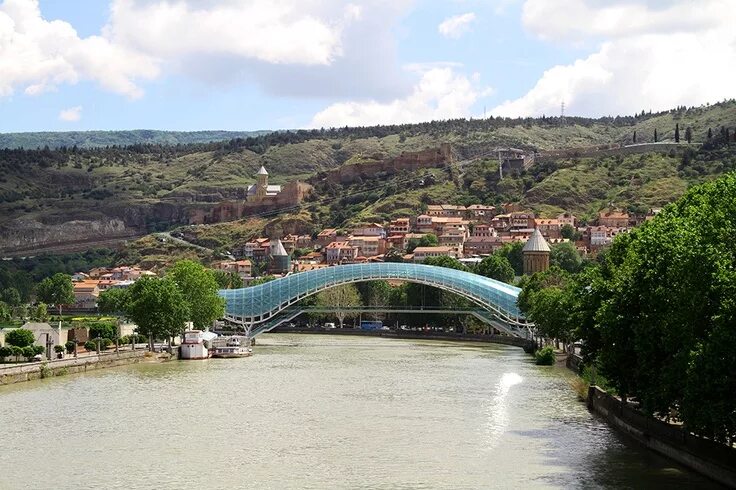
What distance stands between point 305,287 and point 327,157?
92091 mm

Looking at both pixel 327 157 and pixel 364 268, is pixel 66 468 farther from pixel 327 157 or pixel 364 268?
pixel 327 157

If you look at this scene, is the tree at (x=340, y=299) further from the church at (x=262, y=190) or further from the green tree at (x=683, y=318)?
the church at (x=262, y=190)

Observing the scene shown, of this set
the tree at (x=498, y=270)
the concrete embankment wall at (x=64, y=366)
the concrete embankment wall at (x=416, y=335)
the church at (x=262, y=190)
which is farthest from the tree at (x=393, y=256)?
the concrete embankment wall at (x=64, y=366)

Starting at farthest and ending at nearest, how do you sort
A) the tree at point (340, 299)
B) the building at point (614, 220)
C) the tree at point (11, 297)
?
1. the building at point (614, 220)
2. the tree at point (11, 297)
3. the tree at point (340, 299)

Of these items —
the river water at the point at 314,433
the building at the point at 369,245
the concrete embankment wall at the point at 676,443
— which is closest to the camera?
the concrete embankment wall at the point at 676,443

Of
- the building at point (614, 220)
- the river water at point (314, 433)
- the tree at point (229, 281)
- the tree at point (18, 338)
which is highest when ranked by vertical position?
the building at point (614, 220)

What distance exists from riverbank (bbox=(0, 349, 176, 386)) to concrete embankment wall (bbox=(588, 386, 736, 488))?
14.5 meters

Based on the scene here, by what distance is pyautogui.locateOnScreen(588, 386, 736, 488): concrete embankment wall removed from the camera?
16.8 metres

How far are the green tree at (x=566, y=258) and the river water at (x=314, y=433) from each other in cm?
3948

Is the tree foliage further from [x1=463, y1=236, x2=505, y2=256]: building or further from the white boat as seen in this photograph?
[x1=463, y1=236, x2=505, y2=256]: building

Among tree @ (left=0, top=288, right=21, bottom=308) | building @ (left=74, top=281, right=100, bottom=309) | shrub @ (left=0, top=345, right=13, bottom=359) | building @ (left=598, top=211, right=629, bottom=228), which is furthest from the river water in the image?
building @ (left=598, top=211, right=629, bottom=228)

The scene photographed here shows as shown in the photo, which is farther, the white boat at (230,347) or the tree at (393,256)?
the tree at (393,256)

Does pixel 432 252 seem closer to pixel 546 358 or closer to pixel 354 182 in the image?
pixel 354 182

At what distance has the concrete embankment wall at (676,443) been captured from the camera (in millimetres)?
16812
